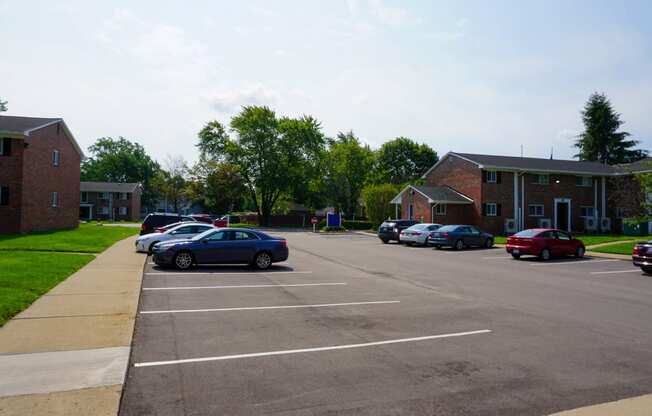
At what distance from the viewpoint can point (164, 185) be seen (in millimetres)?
75062

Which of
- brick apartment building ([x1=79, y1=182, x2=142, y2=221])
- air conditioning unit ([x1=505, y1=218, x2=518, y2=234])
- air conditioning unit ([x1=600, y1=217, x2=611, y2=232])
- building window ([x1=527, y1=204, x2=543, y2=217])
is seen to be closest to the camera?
air conditioning unit ([x1=505, y1=218, x2=518, y2=234])

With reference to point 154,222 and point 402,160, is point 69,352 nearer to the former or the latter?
point 154,222

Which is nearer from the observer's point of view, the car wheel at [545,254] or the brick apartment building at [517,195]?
the car wheel at [545,254]

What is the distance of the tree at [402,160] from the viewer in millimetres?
77438

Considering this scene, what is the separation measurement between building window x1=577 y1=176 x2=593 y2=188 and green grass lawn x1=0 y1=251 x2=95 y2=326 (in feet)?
126

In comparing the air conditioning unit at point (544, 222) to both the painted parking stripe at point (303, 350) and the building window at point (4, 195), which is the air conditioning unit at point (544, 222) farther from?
the building window at point (4, 195)

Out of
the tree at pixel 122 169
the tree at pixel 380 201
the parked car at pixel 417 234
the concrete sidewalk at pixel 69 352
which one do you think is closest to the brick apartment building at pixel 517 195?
the tree at pixel 380 201

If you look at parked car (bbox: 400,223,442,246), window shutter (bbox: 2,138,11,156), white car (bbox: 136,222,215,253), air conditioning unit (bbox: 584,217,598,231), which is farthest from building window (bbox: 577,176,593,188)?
window shutter (bbox: 2,138,11,156)

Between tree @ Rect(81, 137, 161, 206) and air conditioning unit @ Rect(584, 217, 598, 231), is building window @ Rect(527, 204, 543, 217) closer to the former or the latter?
air conditioning unit @ Rect(584, 217, 598, 231)

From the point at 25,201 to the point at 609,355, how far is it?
31.5m

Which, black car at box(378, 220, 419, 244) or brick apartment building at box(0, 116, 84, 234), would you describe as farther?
black car at box(378, 220, 419, 244)

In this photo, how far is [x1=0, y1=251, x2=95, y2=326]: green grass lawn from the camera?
9142 mm

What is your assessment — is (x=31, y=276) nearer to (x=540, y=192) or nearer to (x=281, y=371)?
(x=281, y=371)

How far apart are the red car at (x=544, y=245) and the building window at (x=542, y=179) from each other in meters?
18.6
